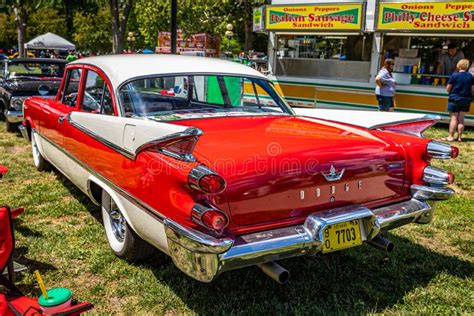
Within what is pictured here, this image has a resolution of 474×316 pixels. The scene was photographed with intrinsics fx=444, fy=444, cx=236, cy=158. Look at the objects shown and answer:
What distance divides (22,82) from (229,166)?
24.3 feet

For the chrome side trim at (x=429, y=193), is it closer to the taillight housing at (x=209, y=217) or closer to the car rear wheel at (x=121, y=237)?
the taillight housing at (x=209, y=217)

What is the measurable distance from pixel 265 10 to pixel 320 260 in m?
10.8

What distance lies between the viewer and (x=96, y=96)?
158 inches

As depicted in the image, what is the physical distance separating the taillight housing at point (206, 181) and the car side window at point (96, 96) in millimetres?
1490

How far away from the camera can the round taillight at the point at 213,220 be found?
2.42m

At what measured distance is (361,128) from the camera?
12.5 ft

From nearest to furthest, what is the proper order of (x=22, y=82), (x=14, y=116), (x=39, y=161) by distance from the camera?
1. (x=39, y=161)
2. (x=14, y=116)
3. (x=22, y=82)

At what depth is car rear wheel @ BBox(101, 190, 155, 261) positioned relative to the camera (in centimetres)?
336

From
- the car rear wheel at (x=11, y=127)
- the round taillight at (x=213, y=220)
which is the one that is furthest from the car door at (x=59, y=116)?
the car rear wheel at (x=11, y=127)

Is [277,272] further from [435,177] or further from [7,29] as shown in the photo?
[7,29]

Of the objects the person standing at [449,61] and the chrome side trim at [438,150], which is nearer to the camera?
the chrome side trim at [438,150]

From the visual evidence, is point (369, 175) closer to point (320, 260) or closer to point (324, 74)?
point (320, 260)

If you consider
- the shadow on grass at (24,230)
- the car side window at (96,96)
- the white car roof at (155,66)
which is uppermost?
the white car roof at (155,66)

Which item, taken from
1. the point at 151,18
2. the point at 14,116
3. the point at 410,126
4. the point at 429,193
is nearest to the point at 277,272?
the point at 429,193
